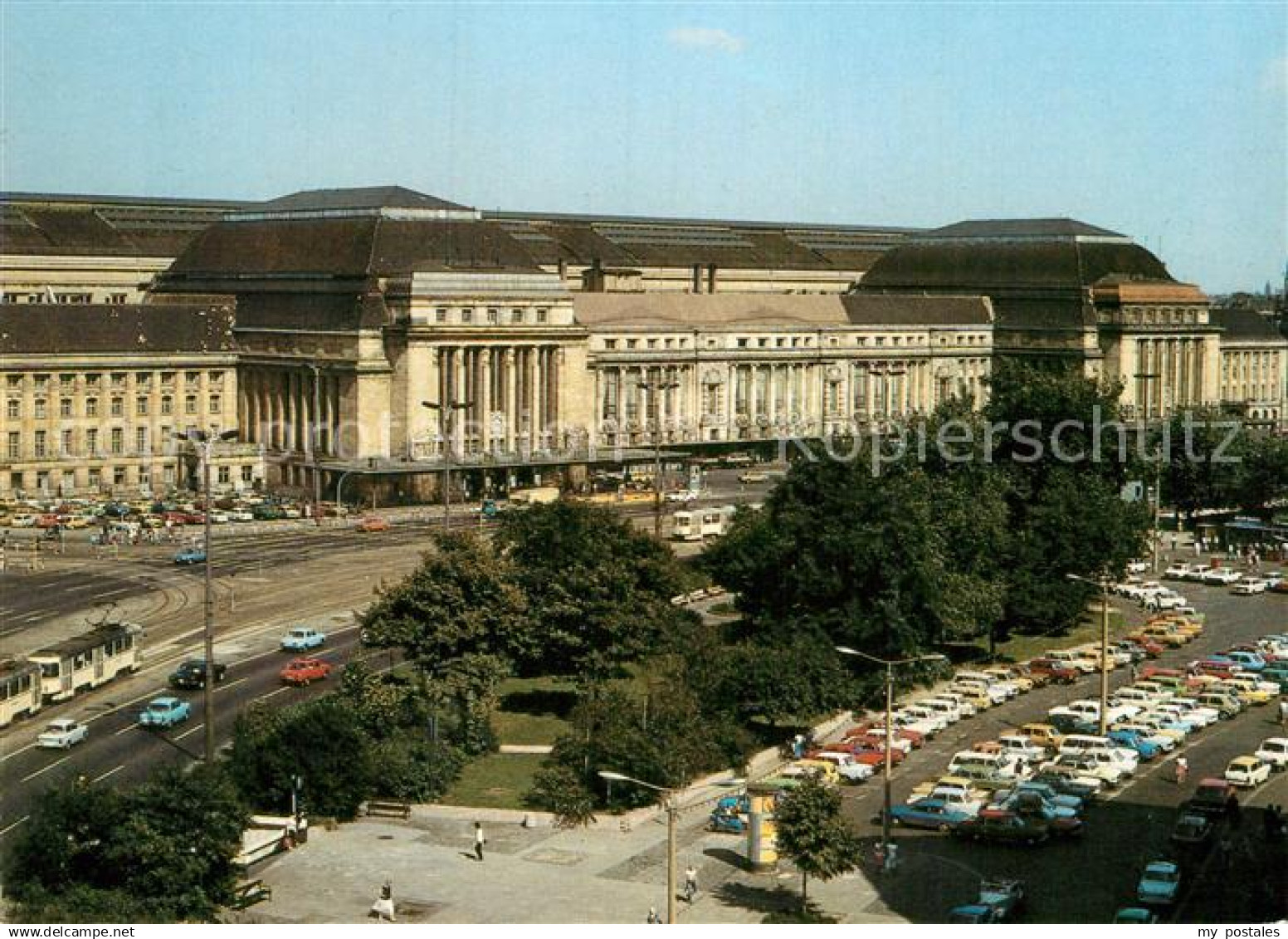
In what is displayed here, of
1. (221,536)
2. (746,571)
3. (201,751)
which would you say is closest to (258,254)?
(221,536)

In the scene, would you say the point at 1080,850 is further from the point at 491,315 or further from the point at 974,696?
the point at 491,315

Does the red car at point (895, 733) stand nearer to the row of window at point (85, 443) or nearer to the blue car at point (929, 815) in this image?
the blue car at point (929, 815)

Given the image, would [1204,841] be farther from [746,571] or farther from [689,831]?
[746,571]

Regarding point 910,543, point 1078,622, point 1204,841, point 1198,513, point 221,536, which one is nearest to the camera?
point 1204,841

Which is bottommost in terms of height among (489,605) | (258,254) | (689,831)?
(689,831)

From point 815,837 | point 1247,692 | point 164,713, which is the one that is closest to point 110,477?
point 164,713

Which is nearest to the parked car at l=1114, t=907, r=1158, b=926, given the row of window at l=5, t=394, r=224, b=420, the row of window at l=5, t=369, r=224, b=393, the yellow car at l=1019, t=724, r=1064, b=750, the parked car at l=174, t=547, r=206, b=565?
the yellow car at l=1019, t=724, r=1064, b=750
